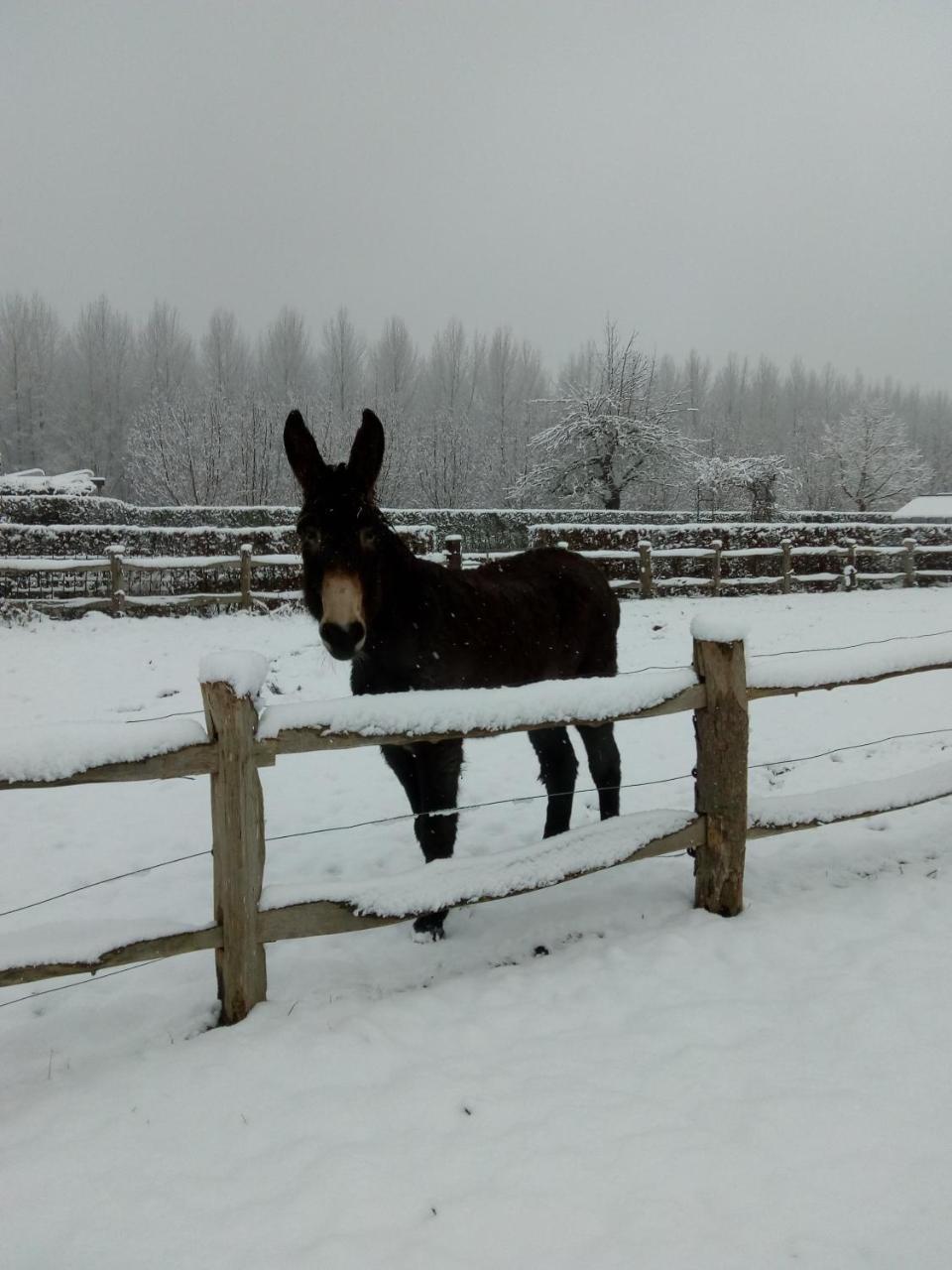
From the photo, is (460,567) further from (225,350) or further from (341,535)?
(225,350)

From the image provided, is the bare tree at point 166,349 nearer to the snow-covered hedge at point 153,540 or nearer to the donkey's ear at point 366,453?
the snow-covered hedge at point 153,540

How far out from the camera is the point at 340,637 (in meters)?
2.43

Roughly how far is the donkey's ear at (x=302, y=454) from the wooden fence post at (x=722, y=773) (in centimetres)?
174

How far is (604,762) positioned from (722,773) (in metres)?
0.86

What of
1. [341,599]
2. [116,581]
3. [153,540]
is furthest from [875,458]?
[341,599]

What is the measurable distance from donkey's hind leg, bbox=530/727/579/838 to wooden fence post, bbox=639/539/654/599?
9363 millimetres

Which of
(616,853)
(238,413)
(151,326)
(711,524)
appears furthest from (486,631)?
(151,326)

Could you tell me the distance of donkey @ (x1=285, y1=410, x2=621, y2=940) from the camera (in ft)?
8.50

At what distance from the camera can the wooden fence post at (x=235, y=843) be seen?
2.21m

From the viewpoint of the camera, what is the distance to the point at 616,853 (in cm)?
281

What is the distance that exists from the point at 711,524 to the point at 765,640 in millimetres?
6335

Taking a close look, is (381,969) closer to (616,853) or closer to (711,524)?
(616,853)

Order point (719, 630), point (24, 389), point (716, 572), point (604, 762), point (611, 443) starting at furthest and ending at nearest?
point (24, 389) < point (611, 443) < point (716, 572) < point (604, 762) < point (719, 630)

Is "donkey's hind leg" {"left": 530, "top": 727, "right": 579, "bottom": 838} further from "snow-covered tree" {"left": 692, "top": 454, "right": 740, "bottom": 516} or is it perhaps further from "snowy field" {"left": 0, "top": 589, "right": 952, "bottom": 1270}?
"snow-covered tree" {"left": 692, "top": 454, "right": 740, "bottom": 516}
